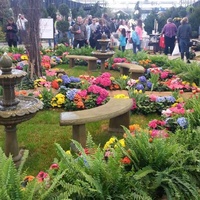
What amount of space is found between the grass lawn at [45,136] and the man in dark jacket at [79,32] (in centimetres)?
754

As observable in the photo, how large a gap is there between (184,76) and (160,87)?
67 centimetres

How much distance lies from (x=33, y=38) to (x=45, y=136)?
355cm

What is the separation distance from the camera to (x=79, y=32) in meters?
13.2

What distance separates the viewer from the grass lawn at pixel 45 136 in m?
4.23

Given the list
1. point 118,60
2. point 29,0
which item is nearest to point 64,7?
point 118,60

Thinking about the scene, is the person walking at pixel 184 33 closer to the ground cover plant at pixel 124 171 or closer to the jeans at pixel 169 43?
Result: the jeans at pixel 169 43

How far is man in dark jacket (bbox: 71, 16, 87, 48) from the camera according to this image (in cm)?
1315

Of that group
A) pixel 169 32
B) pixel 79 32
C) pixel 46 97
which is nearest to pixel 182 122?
pixel 46 97

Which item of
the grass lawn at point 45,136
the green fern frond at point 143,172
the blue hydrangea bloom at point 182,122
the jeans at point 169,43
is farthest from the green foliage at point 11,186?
the jeans at point 169,43

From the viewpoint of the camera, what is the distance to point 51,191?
2480 millimetres

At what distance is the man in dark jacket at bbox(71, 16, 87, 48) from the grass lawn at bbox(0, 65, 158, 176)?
754 cm

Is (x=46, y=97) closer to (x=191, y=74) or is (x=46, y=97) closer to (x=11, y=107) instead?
(x=11, y=107)

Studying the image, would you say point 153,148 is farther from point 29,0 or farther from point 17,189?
point 29,0

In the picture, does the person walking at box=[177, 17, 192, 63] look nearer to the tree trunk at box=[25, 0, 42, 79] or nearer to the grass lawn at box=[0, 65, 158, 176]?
the tree trunk at box=[25, 0, 42, 79]
